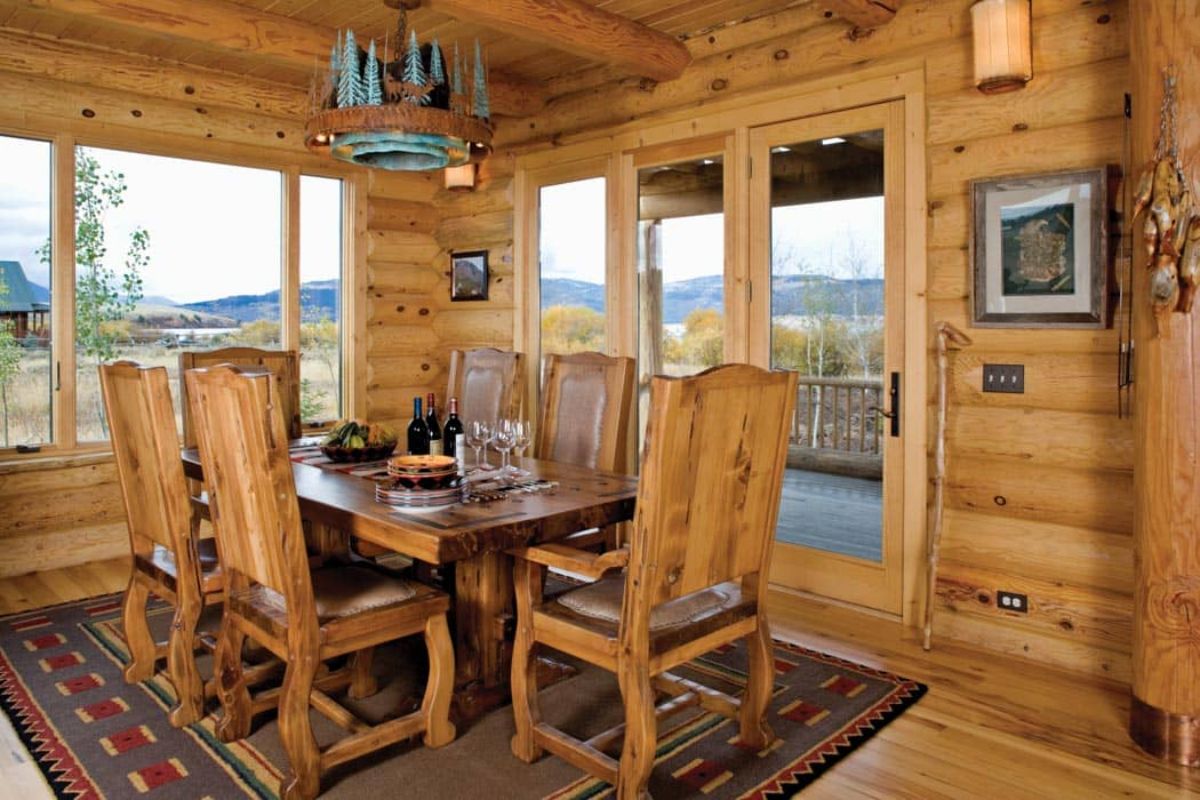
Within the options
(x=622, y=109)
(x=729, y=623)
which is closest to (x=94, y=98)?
(x=622, y=109)

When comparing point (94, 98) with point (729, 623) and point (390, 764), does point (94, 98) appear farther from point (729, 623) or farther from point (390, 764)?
point (729, 623)

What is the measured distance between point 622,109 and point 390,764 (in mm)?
3609

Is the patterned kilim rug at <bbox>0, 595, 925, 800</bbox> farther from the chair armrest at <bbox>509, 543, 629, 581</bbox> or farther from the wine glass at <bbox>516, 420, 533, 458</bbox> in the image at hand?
the wine glass at <bbox>516, 420, 533, 458</bbox>

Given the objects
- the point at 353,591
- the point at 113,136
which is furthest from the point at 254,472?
the point at 113,136

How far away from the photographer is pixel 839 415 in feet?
12.5

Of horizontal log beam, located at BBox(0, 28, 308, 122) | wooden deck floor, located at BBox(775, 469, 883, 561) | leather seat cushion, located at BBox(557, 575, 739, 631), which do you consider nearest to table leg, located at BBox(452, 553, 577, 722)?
leather seat cushion, located at BBox(557, 575, 739, 631)

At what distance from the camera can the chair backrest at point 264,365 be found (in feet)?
13.1

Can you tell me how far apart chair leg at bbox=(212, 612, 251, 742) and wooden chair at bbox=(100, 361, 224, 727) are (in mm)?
185

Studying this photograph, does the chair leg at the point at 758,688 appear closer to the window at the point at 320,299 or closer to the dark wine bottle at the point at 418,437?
the dark wine bottle at the point at 418,437

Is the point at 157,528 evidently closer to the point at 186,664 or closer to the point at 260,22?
the point at 186,664

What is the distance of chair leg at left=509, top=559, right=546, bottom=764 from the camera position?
2426 mm

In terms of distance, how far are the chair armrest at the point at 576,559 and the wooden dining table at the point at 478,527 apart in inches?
1.7

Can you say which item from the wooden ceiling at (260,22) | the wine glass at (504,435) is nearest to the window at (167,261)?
the wooden ceiling at (260,22)

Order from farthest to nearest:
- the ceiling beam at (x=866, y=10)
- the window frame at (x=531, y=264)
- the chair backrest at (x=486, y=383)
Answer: the window frame at (x=531, y=264)
the chair backrest at (x=486, y=383)
the ceiling beam at (x=866, y=10)
